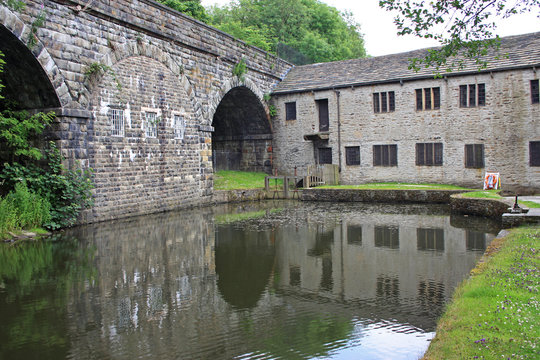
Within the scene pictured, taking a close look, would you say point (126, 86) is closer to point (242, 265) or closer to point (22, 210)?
point (22, 210)

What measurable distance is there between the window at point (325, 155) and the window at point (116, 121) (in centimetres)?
1222

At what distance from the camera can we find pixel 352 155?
24125 millimetres

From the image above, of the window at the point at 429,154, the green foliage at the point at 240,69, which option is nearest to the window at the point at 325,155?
the window at the point at 429,154

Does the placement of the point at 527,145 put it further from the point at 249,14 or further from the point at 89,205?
the point at 249,14

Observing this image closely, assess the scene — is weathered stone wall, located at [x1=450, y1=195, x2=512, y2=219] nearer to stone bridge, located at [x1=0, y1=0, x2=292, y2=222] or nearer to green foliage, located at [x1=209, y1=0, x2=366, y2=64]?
stone bridge, located at [x1=0, y1=0, x2=292, y2=222]

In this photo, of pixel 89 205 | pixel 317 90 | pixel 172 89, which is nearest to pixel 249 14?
pixel 317 90

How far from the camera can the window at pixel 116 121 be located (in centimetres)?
1463

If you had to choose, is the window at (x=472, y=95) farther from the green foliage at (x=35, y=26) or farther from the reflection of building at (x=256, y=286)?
the green foliage at (x=35, y=26)

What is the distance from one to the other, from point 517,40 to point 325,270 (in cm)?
1792

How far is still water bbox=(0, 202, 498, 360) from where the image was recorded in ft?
16.2

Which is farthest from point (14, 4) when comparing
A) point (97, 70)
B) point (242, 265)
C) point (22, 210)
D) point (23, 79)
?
point (242, 265)

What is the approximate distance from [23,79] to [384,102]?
15.6 metres

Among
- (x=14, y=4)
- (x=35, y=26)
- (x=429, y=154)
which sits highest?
(x=14, y=4)

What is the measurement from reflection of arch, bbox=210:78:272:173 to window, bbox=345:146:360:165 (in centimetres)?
417
